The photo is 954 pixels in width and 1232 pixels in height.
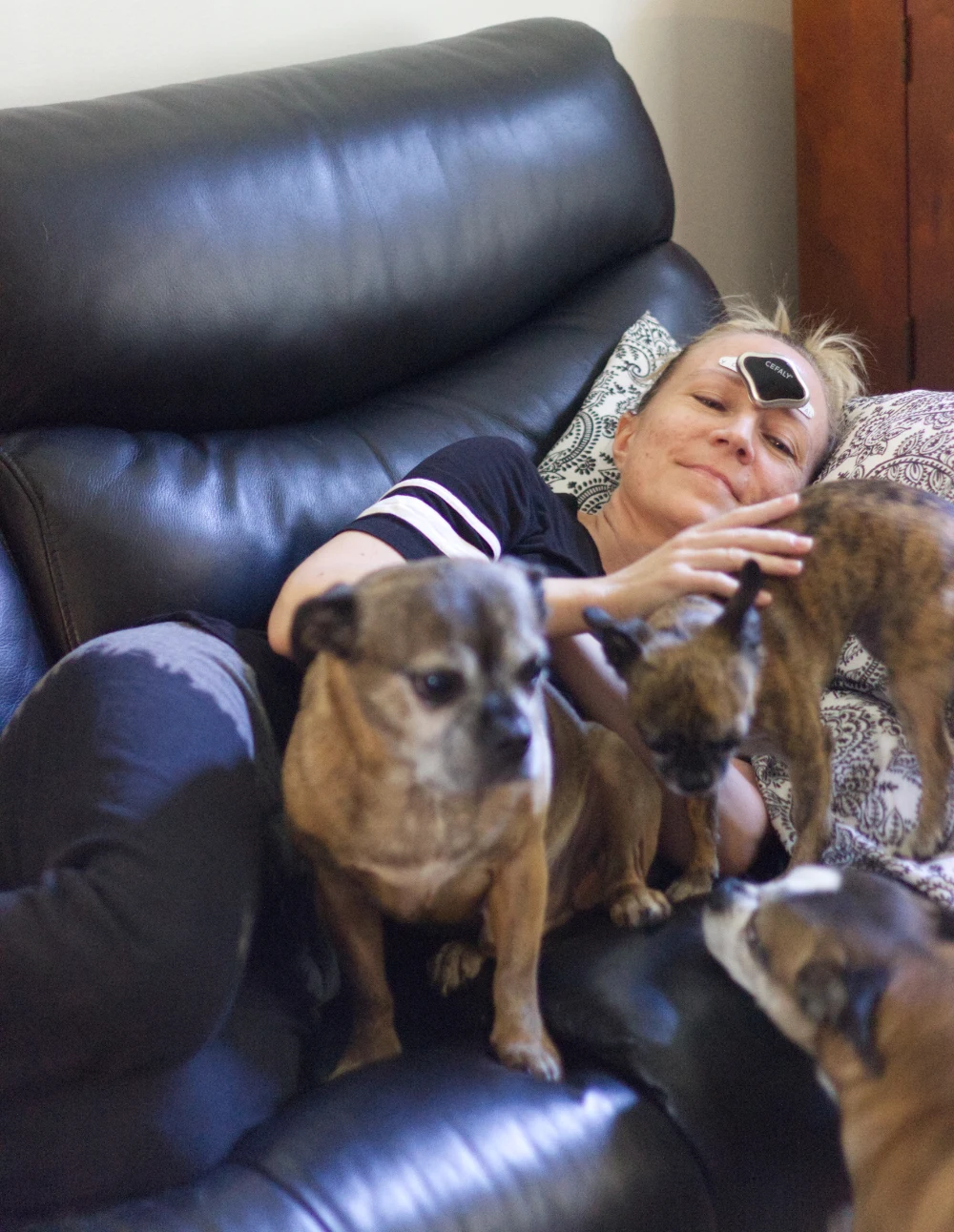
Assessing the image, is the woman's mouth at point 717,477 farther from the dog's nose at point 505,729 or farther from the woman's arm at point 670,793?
the dog's nose at point 505,729

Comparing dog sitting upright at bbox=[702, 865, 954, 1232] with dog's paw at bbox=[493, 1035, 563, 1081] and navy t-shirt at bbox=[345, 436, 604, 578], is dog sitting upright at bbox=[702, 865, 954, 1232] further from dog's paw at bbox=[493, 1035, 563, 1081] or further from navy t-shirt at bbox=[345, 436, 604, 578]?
navy t-shirt at bbox=[345, 436, 604, 578]

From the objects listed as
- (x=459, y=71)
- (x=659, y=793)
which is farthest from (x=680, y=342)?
(x=659, y=793)

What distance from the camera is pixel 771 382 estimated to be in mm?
1693

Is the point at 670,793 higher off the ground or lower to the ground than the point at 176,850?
lower

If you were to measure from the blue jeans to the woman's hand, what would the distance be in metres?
0.47

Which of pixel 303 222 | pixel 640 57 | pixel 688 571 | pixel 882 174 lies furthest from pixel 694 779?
pixel 640 57

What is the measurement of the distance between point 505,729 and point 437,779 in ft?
0.34

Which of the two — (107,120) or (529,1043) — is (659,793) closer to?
(529,1043)

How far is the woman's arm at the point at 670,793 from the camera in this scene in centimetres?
147

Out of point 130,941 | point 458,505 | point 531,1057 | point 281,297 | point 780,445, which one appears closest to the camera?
point 130,941

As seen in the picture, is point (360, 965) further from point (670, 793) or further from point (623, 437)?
point (623, 437)

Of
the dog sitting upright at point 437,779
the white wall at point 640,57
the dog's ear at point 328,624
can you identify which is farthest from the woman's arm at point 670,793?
the white wall at point 640,57

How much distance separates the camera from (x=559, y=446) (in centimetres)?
196

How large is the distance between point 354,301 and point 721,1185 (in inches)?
50.4
